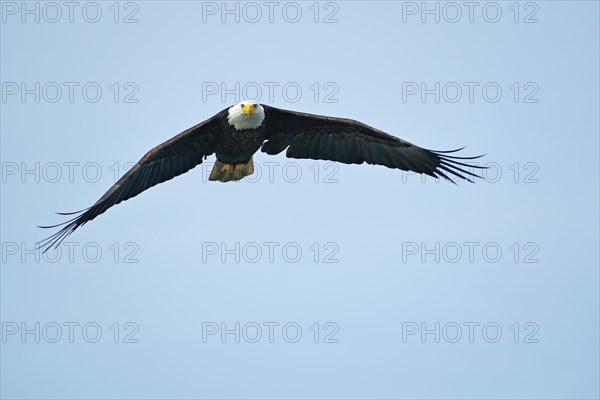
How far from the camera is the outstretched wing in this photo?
18.2m

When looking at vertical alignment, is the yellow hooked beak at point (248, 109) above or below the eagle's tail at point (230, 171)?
above

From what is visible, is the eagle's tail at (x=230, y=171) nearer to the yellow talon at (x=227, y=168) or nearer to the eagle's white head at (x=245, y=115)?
the yellow talon at (x=227, y=168)

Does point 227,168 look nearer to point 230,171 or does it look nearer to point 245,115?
point 230,171

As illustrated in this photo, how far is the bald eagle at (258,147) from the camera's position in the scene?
17.5m

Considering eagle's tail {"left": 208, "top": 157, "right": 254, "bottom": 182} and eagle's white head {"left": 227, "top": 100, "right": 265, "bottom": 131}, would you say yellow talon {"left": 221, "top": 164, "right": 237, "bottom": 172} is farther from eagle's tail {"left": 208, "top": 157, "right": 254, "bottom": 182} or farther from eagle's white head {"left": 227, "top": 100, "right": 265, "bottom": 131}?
eagle's white head {"left": 227, "top": 100, "right": 265, "bottom": 131}

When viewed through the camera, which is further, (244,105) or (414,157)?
(414,157)

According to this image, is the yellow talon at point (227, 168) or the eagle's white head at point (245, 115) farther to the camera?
the yellow talon at point (227, 168)

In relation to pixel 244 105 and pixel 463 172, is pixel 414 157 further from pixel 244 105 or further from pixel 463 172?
pixel 244 105

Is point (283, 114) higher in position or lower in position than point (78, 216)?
higher

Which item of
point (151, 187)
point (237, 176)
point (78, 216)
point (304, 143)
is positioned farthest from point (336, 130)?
point (78, 216)

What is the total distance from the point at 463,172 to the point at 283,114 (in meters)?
2.94

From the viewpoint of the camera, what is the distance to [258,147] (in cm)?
1814

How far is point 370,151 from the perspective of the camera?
18.6m

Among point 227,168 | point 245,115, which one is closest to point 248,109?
point 245,115
